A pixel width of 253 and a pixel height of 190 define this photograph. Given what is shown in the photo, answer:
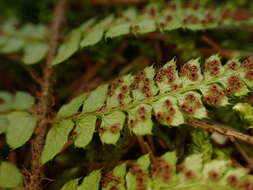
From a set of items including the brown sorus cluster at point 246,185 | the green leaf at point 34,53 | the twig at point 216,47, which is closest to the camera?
the brown sorus cluster at point 246,185

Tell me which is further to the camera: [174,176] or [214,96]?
[214,96]

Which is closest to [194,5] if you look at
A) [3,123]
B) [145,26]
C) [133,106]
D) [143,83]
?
[145,26]

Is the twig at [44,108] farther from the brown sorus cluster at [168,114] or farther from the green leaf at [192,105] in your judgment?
the green leaf at [192,105]

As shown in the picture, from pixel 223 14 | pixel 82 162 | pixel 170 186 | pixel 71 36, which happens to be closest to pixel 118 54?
pixel 71 36

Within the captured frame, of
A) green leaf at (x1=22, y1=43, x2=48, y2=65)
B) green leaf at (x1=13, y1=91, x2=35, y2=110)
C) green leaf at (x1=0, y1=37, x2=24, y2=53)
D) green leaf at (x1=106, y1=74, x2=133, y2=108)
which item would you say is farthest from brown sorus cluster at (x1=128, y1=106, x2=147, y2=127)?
green leaf at (x1=0, y1=37, x2=24, y2=53)

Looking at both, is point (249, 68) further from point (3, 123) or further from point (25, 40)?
point (25, 40)

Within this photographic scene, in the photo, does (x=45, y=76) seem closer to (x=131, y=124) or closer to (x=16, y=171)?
(x=16, y=171)

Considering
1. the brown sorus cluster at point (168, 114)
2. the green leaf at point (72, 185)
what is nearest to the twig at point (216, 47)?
the brown sorus cluster at point (168, 114)
